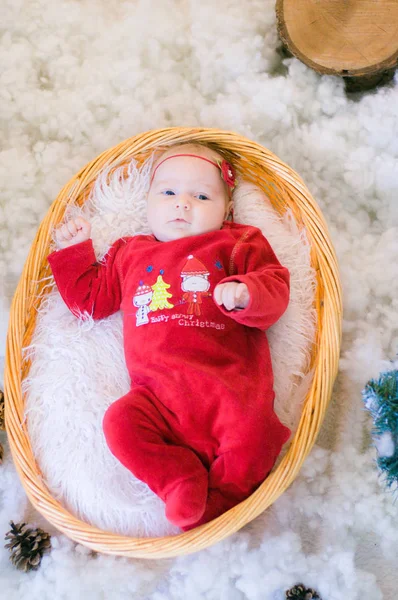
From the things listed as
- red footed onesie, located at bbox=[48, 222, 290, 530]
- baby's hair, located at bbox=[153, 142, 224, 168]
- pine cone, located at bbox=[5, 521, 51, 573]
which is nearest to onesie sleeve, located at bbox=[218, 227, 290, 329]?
red footed onesie, located at bbox=[48, 222, 290, 530]

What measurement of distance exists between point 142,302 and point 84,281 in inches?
7.5

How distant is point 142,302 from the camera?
140cm

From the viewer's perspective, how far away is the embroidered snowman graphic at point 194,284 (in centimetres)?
137

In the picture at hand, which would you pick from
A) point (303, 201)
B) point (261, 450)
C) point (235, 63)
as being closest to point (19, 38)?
point (235, 63)

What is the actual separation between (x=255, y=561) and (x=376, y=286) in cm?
75

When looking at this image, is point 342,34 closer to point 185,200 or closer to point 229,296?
point 185,200

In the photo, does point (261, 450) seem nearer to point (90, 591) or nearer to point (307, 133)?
point (90, 591)

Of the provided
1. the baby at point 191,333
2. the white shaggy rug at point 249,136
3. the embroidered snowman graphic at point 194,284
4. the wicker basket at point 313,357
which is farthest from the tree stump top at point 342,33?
the embroidered snowman graphic at point 194,284

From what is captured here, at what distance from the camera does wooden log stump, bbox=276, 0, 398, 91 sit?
167cm

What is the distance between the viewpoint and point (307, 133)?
1.80 meters

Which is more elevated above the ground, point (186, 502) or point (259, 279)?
point (259, 279)

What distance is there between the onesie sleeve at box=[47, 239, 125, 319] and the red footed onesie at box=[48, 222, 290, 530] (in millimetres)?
63

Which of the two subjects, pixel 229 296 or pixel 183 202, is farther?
pixel 183 202

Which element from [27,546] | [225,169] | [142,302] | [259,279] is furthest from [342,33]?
[27,546]
